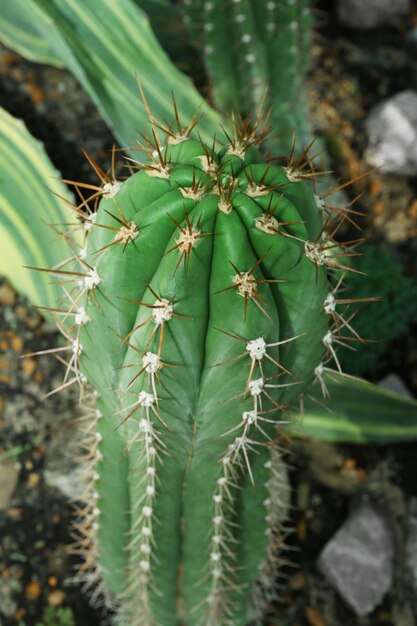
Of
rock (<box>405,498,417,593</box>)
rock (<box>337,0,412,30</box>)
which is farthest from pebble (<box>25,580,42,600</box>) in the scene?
rock (<box>337,0,412,30</box>)

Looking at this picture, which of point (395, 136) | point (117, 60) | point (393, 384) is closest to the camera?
point (117, 60)

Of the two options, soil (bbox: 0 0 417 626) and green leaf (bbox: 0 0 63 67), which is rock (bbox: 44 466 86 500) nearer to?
soil (bbox: 0 0 417 626)

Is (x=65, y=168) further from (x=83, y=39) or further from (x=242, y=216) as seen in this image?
(x=242, y=216)

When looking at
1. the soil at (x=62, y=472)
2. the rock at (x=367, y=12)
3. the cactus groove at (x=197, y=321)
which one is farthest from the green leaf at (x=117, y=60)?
the rock at (x=367, y=12)

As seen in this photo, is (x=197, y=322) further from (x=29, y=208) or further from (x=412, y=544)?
(x=412, y=544)

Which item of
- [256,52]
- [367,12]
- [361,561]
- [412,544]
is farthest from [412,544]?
[367,12]

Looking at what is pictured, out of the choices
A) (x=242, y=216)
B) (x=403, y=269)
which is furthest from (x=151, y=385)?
(x=403, y=269)
